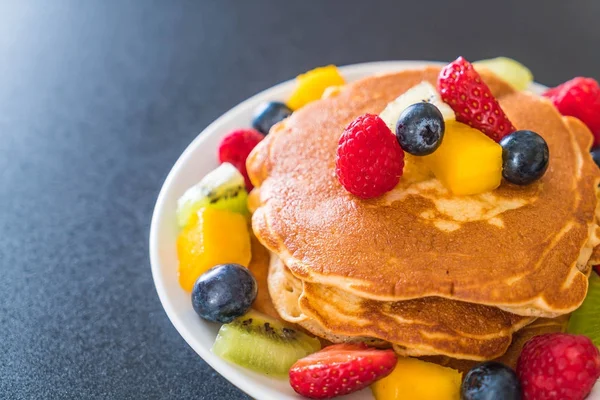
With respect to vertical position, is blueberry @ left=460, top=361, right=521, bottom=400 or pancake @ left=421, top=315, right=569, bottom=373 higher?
blueberry @ left=460, top=361, right=521, bottom=400

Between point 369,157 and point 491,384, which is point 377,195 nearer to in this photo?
point 369,157

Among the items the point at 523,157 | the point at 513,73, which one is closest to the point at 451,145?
the point at 523,157

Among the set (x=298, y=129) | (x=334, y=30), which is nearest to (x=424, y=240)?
(x=298, y=129)

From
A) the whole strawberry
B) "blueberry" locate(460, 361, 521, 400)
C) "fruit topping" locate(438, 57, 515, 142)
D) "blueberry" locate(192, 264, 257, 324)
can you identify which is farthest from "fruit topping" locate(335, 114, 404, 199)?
the whole strawberry

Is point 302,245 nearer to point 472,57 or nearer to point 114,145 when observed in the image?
point 114,145

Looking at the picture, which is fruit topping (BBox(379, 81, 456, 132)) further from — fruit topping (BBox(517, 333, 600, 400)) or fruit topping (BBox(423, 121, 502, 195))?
fruit topping (BBox(517, 333, 600, 400))

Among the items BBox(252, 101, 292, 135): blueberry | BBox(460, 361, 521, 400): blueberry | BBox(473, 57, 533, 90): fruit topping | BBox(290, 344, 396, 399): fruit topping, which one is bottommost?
BBox(460, 361, 521, 400): blueberry

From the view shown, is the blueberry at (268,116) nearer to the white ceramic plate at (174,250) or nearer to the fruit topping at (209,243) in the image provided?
the white ceramic plate at (174,250)
